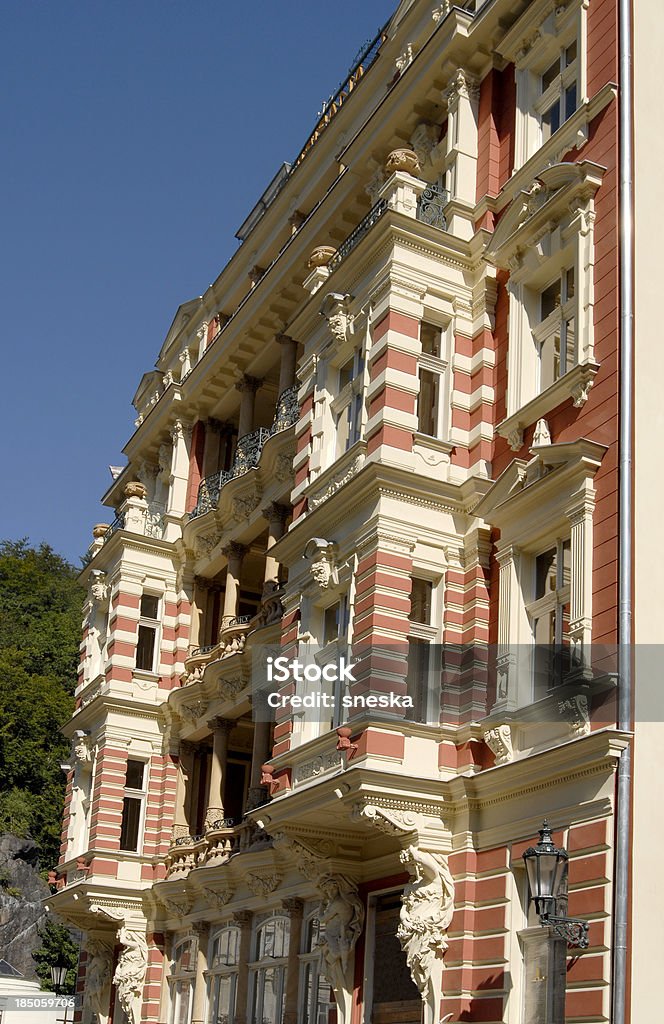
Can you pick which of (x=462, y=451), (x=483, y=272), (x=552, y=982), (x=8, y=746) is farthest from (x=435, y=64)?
(x=8, y=746)

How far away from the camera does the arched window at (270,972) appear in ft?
80.9

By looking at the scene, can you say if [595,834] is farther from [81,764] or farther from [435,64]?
[81,764]

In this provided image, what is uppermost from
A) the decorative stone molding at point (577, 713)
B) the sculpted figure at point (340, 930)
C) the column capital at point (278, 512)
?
the column capital at point (278, 512)

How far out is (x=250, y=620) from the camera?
2989 centimetres

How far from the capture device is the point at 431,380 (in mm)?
21781

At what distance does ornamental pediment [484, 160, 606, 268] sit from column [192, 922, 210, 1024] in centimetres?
1558

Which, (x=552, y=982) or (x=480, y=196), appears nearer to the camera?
(x=552, y=982)

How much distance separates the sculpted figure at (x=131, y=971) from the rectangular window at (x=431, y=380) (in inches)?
615

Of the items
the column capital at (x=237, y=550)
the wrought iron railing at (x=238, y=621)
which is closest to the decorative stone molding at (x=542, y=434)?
the wrought iron railing at (x=238, y=621)

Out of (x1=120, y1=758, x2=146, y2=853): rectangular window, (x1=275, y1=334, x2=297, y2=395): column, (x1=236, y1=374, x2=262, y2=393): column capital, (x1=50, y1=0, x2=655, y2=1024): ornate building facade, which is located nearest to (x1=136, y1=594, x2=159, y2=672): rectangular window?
(x1=120, y1=758, x2=146, y2=853): rectangular window

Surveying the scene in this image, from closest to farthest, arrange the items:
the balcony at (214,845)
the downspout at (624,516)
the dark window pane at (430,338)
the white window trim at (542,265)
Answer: the downspout at (624,516)
the white window trim at (542,265)
the dark window pane at (430,338)
the balcony at (214,845)

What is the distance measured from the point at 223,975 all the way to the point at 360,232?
1521 centimetres

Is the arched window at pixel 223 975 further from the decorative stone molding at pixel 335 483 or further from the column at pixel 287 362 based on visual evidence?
the column at pixel 287 362

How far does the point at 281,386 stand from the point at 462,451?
34.0ft
